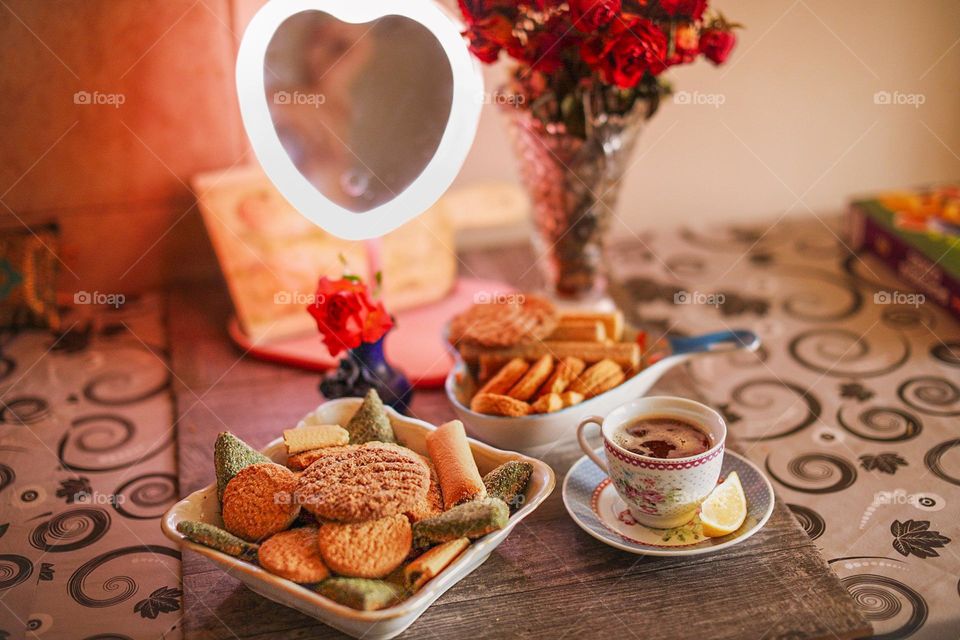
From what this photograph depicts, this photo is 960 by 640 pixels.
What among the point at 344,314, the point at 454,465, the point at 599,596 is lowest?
the point at 599,596

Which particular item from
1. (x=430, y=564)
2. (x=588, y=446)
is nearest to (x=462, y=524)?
(x=430, y=564)

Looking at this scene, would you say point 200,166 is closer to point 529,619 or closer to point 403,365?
point 403,365

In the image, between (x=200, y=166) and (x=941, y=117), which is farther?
(x=941, y=117)

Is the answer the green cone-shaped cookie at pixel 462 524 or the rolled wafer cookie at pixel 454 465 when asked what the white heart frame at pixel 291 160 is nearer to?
the rolled wafer cookie at pixel 454 465

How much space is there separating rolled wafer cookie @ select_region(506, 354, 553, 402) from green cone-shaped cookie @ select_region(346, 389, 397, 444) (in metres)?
0.14

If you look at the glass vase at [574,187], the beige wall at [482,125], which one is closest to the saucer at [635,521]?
the glass vase at [574,187]

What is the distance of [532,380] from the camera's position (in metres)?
0.89

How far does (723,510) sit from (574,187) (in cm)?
46

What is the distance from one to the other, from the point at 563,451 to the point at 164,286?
716 millimetres

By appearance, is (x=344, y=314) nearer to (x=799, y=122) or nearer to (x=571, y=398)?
(x=571, y=398)

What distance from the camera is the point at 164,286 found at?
129 cm

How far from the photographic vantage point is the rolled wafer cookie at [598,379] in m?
0.90

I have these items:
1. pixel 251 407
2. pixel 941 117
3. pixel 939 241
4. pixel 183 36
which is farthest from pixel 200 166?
pixel 941 117

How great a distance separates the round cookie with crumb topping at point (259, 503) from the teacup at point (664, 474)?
10.8 inches
